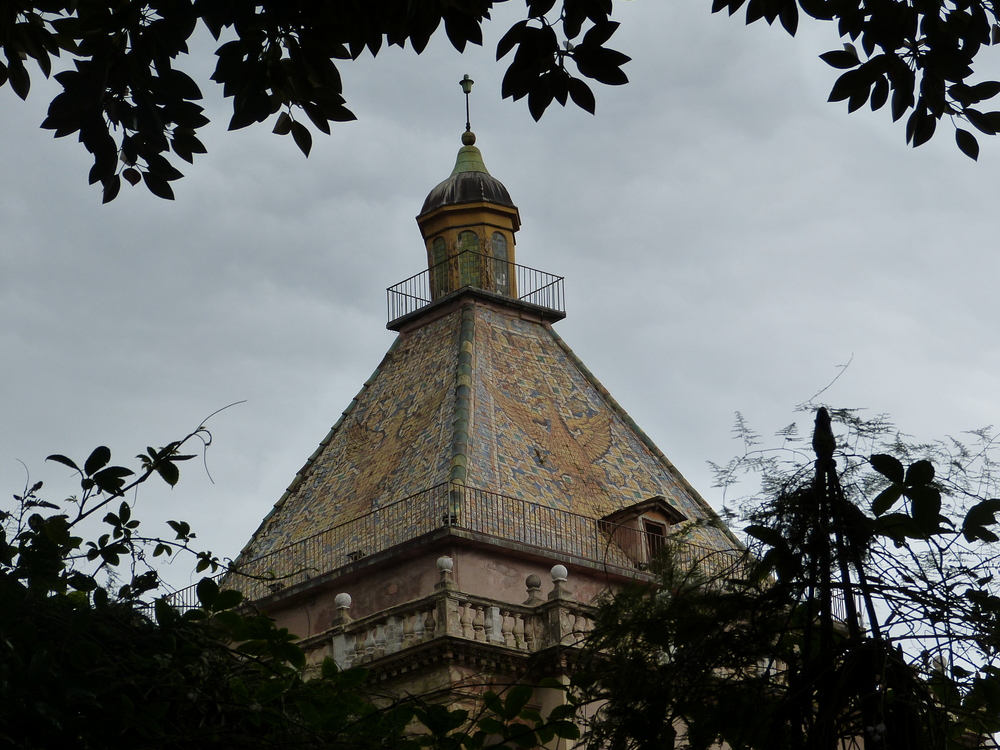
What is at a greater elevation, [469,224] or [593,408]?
[469,224]

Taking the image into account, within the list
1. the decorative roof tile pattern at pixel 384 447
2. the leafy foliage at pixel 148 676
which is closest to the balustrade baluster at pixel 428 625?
the decorative roof tile pattern at pixel 384 447

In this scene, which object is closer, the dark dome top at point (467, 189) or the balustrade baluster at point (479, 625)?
the balustrade baluster at point (479, 625)

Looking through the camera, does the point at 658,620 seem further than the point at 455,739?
No

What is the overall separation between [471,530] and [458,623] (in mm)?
3304

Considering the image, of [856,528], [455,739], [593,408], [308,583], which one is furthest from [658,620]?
[593,408]

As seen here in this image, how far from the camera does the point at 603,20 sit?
7430 millimetres

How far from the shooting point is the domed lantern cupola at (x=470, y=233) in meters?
31.7

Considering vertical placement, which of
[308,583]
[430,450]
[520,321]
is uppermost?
[520,321]

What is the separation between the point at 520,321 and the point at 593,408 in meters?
2.60

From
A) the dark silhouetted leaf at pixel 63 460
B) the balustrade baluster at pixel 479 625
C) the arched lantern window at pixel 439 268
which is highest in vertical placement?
the arched lantern window at pixel 439 268

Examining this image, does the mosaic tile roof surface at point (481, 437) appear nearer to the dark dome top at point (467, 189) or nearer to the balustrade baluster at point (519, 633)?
the dark dome top at point (467, 189)

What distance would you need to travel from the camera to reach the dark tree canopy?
738 centimetres

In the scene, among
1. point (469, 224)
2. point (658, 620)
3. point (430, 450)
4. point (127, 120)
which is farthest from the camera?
point (469, 224)

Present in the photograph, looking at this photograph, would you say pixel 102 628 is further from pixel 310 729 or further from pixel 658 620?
pixel 658 620
